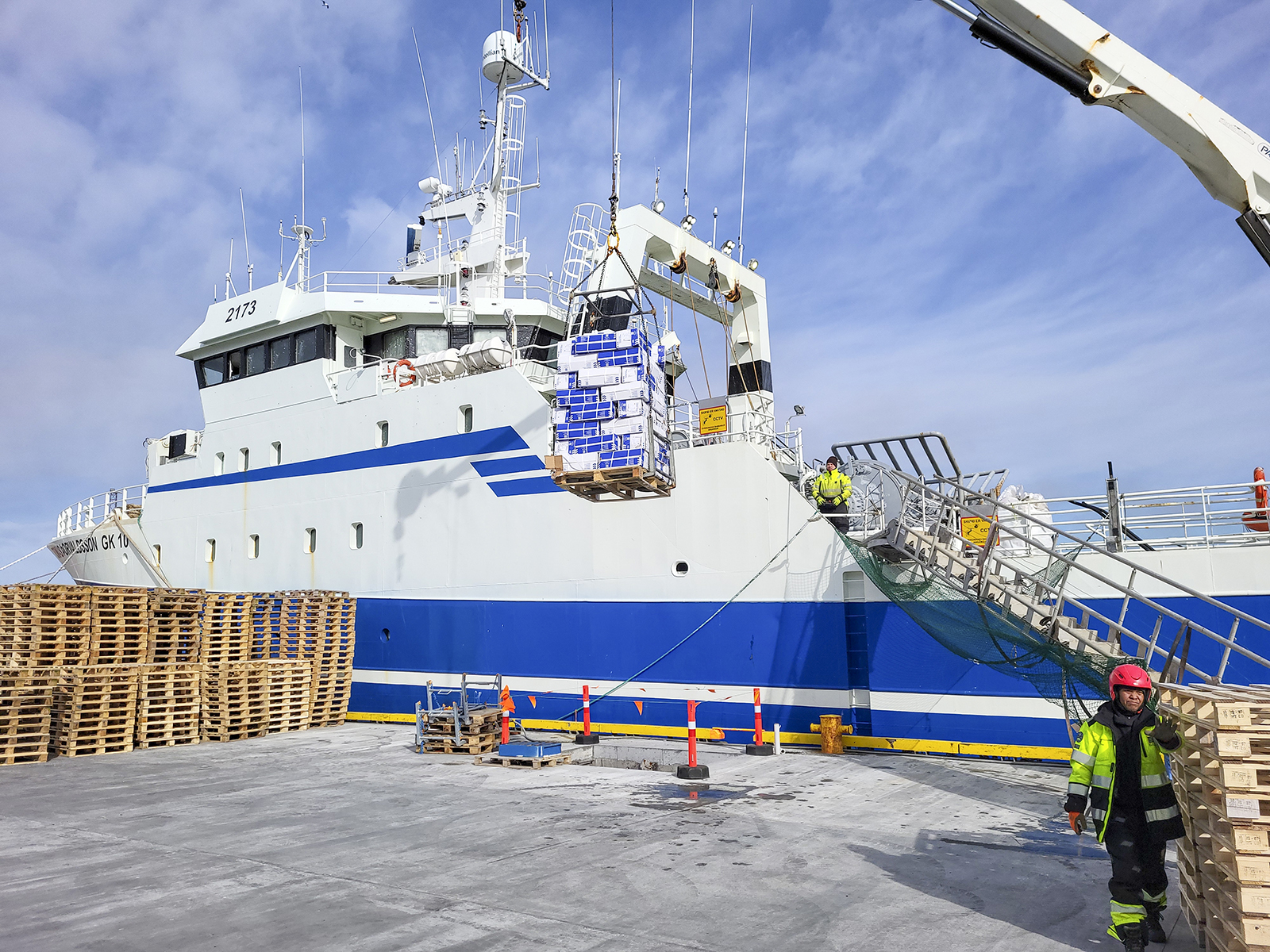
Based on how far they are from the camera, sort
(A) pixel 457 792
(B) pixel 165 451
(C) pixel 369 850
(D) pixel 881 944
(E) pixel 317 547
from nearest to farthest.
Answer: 1. (D) pixel 881 944
2. (C) pixel 369 850
3. (A) pixel 457 792
4. (E) pixel 317 547
5. (B) pixel 165 451

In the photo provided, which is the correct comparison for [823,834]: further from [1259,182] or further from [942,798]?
[1259,182]

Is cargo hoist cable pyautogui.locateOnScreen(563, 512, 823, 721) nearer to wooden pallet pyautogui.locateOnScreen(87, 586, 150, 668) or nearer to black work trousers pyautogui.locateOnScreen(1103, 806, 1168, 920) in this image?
black work trousers pyautogui.locateOnScreen(1103, 806, 1168, 920)

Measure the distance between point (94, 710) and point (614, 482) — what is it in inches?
332

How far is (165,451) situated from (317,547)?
6.11 metres

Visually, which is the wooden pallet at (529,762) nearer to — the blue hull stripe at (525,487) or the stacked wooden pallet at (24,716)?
the blue hull stripe at (525,487)

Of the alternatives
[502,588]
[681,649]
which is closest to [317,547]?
[502,588]

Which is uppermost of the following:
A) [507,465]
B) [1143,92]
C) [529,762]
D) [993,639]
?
[1143,92]

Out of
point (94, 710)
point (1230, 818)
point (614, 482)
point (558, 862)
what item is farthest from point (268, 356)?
point (1230, 818)

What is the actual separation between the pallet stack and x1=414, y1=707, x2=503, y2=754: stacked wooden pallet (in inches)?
133

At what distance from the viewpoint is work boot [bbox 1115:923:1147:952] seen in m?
4.34

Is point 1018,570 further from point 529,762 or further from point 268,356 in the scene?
point 268,356

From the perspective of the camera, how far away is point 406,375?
15328 millimetres

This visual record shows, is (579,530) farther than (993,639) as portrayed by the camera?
Yes

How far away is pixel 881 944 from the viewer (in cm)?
462
